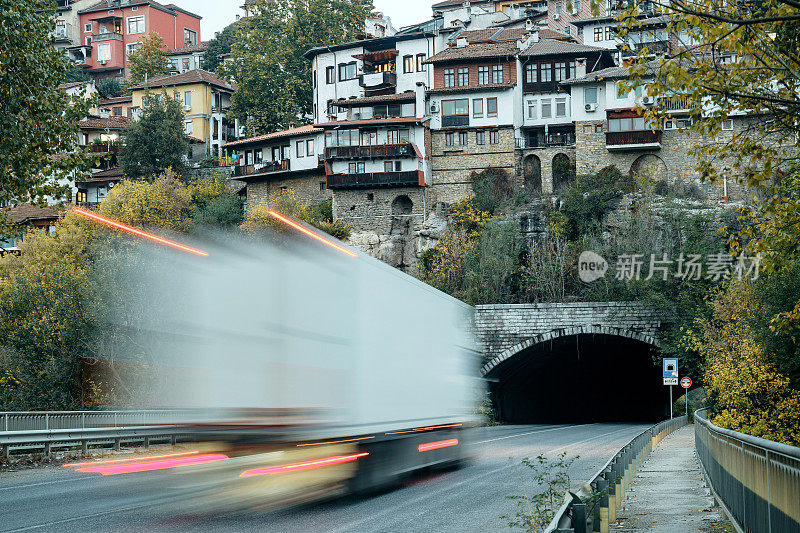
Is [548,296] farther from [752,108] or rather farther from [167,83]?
[167,83]

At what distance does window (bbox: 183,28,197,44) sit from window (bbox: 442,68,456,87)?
67.1 m

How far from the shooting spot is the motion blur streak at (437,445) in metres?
17.6

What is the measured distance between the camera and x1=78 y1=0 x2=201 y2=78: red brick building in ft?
416

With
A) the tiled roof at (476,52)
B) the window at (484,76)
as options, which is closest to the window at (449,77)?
the tiled roof at (476,52)

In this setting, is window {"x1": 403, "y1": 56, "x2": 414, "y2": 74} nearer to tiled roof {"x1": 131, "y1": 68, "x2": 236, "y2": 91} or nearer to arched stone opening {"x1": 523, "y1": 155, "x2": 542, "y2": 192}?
arched stone opening {"x1": 523, "y1": 155, "x2": 542, "y2": 192}

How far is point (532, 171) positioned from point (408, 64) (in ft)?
52.4

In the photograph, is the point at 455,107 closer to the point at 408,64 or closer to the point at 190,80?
the point at 408,64

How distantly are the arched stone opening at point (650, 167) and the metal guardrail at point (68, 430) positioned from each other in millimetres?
48328

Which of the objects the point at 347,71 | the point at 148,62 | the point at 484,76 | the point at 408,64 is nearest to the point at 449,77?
the point at 484,76

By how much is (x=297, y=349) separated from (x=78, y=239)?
1994 inches

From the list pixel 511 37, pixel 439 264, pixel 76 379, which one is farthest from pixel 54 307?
pixel 511 37

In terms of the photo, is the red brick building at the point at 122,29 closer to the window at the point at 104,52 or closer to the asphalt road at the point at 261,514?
the window at the point at 104,52

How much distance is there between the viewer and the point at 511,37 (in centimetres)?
8412

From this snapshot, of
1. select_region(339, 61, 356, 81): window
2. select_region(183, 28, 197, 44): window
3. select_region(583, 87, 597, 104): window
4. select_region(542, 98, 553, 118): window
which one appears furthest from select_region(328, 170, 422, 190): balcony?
select_region(183, 28, 197, 44): window
